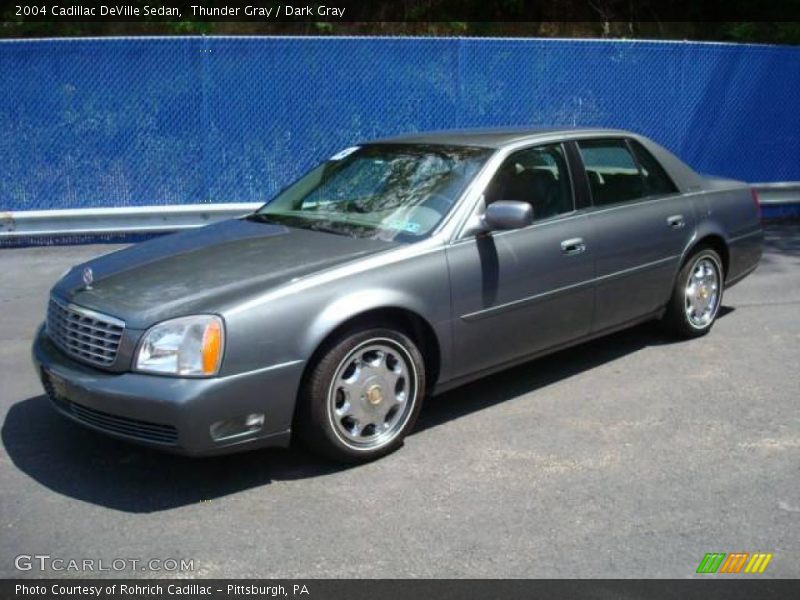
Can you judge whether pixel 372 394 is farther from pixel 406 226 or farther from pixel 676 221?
pixel 676 221

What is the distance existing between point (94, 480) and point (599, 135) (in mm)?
3718

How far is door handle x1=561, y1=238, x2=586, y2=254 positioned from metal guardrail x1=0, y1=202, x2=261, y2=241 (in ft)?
17.1

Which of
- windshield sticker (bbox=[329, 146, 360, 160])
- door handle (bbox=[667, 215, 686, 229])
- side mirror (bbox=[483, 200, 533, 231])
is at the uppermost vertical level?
windshield sticker (bbox=[329, 146, 360, 160])

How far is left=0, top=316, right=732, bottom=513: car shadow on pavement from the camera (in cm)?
420

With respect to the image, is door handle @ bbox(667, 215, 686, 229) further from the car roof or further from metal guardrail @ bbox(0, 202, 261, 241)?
metal guardrail @ bbox(0, 202, 261, 241)

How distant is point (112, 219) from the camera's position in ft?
32.9

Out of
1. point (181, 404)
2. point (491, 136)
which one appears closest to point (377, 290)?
point (181, 404)

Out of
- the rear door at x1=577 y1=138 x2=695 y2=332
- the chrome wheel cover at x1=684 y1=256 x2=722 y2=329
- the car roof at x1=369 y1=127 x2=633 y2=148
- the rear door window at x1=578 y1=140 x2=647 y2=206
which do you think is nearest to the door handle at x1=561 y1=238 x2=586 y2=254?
the rear door at x1=577 y1=138 x2=695 y2=332

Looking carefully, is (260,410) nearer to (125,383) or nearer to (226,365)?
(226,365)

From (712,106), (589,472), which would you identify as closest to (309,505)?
(589,472)

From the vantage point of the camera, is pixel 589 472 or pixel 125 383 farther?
pixel 589 472

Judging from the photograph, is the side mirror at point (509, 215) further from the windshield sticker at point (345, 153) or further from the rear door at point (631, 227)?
the windshield sticker at point (345, 153)

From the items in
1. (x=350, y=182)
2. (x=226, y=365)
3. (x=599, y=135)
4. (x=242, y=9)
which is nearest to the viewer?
(x=226, y=365)

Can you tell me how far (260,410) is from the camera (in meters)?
4.09
